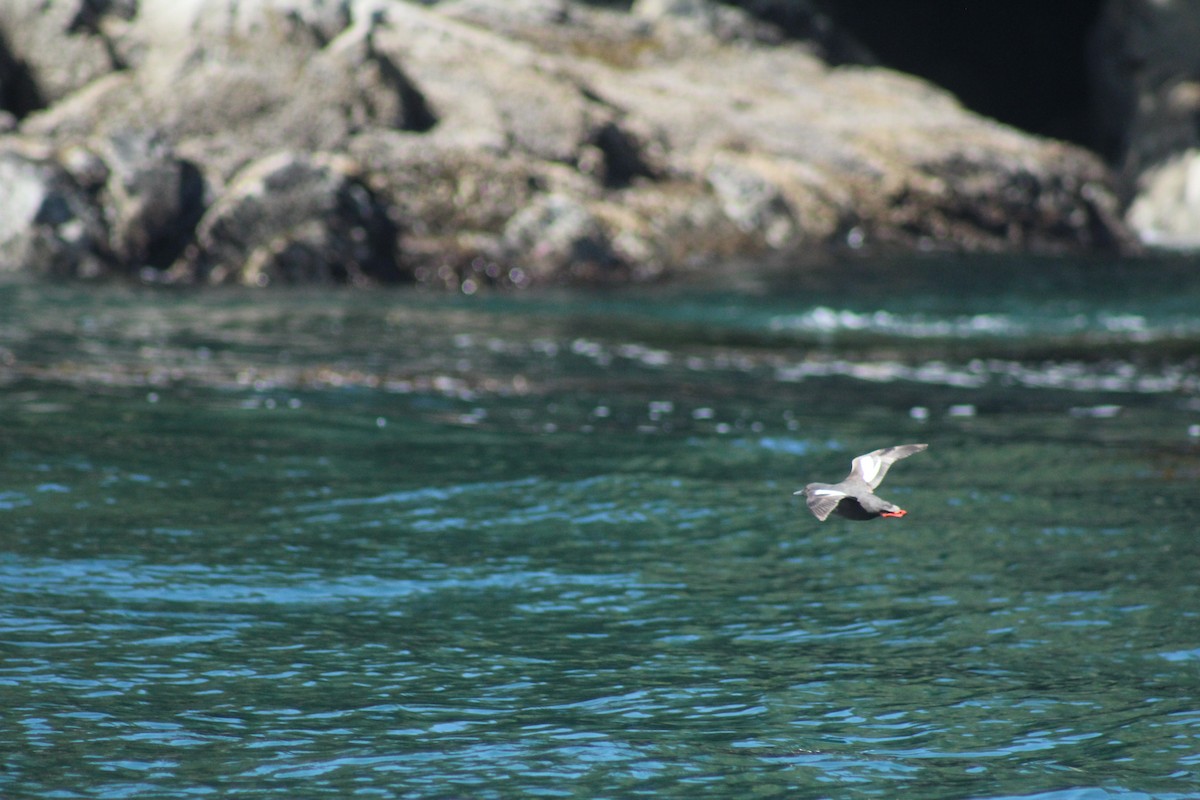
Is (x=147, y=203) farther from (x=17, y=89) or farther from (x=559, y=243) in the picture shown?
(x=559, y=243)

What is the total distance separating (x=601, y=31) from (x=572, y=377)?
18.4m

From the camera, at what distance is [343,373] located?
1304cm

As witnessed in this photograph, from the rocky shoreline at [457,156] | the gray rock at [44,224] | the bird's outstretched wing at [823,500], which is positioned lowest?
the bird's outstretched wing at [823,500]

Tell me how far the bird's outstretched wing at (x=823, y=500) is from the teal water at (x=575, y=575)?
850 millimetres

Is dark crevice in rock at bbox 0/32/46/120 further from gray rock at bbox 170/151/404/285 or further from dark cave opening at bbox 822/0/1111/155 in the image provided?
dark cave opening at bbox 822/0/1111/155

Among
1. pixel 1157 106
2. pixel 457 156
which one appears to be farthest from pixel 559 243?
pixel 1157 106

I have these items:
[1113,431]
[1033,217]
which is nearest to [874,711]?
[1113,431]

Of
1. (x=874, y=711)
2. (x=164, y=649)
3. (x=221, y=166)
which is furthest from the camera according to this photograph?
(x=221, y=166)

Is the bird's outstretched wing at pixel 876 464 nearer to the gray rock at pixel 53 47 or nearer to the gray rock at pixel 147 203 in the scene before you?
the gray rock at pixel 147 203

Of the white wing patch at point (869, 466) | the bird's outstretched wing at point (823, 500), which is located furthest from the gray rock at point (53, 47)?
the bird's outstretched wing at point (823, 500)

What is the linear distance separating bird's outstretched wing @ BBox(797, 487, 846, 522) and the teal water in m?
0.85

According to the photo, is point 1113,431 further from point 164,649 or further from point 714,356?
point 164,649

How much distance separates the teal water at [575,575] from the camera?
5.18m

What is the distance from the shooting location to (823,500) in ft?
18.0
